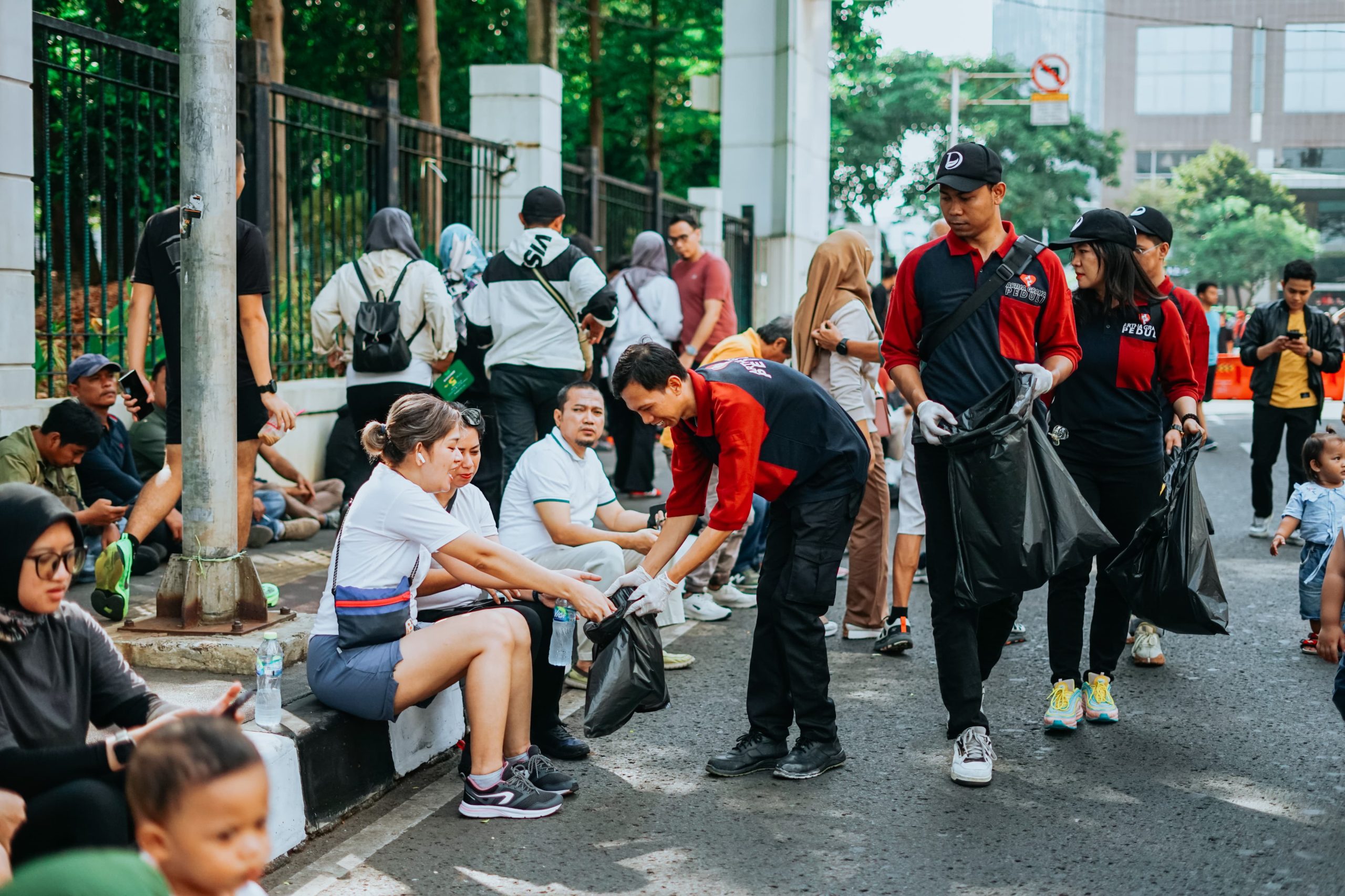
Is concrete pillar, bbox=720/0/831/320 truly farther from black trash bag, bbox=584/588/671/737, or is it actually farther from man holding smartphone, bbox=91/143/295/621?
black trash bag, bbox=584/588/671/737

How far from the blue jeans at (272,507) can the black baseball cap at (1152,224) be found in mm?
5144

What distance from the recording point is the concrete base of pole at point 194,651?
5.07 metres

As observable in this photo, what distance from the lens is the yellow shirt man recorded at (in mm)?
9680

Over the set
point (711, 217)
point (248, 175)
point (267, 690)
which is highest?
point (711, 217)

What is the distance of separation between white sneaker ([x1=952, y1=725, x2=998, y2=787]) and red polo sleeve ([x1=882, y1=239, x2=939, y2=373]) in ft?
4.18

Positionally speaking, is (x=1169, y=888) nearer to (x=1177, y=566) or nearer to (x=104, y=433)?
(x=1177, y=566)

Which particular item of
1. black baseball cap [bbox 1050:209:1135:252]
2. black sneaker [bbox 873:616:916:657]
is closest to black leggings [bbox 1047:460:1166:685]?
black baseball cap [bbox 1050:209:1135:252]

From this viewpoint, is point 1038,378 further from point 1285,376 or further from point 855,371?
point 1285,376

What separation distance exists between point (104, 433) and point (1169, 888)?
18.6ft

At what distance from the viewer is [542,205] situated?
25.5 feet

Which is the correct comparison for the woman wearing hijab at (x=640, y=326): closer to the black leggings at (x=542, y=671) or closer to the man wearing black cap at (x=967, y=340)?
the black leggings at (x=542, y=671)

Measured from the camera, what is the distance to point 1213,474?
13523 mm

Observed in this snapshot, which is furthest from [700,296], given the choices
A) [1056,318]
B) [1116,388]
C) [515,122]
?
[1056,318]

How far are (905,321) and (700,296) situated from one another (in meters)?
6.81
